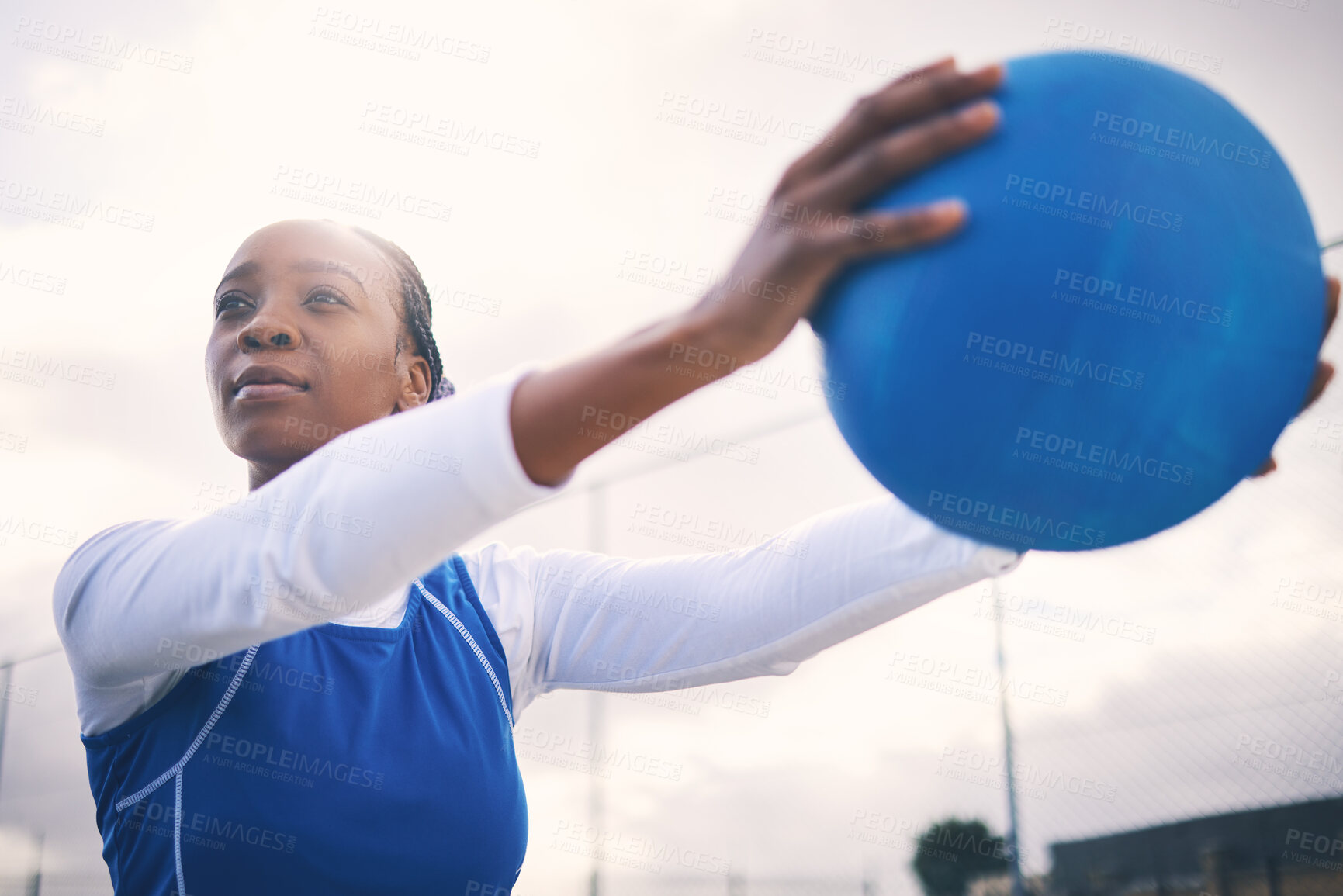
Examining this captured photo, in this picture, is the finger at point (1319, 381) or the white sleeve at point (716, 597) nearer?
the finger at point (1319, 381)

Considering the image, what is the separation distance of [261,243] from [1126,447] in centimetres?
145

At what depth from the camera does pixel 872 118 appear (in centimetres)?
93

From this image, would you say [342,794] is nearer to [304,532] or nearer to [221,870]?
[221,870]

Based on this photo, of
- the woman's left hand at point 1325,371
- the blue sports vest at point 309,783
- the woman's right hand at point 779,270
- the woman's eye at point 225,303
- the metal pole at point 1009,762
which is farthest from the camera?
the metal pole at point 1009,762

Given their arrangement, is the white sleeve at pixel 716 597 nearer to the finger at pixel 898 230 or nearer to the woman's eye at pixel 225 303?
the finger at pixel 898 230

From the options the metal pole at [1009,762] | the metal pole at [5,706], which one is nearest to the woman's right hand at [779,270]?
the metal pole at [1009,762]

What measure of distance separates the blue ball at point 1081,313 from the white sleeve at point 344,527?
1.39 feet

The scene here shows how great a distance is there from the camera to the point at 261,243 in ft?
5.67

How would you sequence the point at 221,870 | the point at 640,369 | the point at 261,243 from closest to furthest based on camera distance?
the point at 640,369 → the point at 221,870 → the point at 261,243

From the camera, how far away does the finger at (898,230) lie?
91 cm

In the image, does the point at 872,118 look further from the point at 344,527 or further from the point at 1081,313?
the point at 344,527

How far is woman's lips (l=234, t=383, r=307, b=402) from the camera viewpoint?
5.25 ft

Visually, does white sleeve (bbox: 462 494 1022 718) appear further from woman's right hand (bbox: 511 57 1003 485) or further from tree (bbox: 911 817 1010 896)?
tree (bbox: 911 817 1010 896)

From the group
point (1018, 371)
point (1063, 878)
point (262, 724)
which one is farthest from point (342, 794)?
point (1063, 878)
